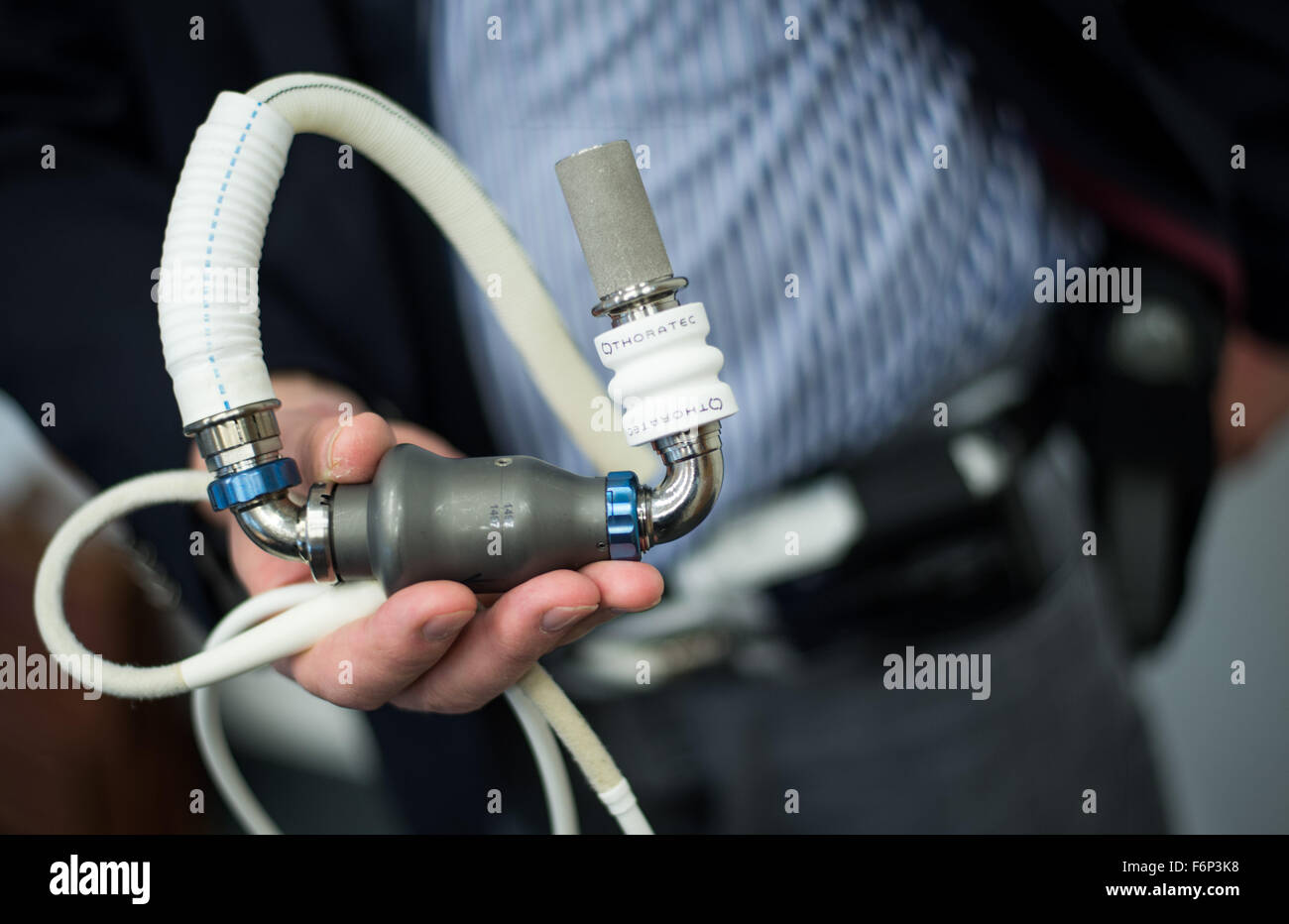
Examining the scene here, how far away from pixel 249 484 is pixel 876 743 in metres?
0.40

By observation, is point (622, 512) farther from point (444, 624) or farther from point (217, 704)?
point (217, 704)

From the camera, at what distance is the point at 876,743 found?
0.49 metres

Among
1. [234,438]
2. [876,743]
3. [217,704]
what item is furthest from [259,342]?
[876,743]

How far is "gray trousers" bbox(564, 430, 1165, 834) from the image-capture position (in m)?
0.48

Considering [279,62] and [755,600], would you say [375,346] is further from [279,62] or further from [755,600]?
[755,600]

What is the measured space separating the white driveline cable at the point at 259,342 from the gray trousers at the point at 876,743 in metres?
0.19

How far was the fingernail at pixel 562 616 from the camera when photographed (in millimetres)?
224

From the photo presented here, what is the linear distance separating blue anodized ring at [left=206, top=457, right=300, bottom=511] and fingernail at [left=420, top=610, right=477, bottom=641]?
0.05m

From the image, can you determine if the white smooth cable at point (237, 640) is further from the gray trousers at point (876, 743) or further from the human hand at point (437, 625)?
→ the gray trousers at point (876, 743)

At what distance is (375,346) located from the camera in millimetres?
427

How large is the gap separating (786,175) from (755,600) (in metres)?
0.23

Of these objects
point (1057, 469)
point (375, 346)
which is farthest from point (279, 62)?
point (1057, 469)

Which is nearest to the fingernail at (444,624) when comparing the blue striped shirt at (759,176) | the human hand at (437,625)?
the human hand at (437,625)

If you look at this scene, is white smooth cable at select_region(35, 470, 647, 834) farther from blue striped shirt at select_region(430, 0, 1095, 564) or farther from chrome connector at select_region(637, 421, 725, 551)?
blue striped shirt at select_region(430, 0, 1095, 564)
